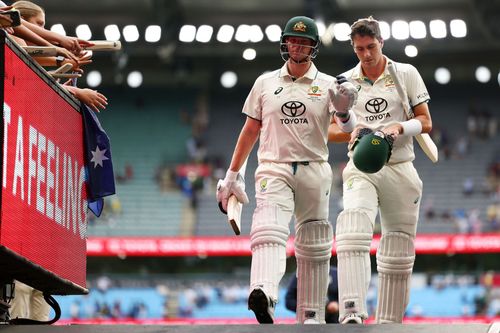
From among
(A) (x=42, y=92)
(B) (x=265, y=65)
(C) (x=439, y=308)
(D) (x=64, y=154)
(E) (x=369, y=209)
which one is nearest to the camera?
(A) (x=42, y=92)

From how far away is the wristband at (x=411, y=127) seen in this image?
6754 mm

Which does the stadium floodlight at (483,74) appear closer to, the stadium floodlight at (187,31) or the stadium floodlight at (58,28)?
the stadium floodlight at (187,31)

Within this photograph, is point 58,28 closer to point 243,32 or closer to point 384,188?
point 243,32

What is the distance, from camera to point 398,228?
276 inches

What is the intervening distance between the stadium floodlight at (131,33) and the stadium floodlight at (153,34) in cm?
39

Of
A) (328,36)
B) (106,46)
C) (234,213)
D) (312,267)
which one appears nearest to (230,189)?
(234,213)

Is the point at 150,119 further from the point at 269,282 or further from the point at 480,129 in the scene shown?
the point at 269,282

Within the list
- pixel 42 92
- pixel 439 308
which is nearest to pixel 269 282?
pixel 42 92

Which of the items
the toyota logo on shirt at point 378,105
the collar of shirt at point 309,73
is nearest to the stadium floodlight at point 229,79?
the collar of shirt at point 309,73

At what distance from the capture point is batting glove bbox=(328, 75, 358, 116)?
6.59 metres

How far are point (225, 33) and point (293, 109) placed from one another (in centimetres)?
2952

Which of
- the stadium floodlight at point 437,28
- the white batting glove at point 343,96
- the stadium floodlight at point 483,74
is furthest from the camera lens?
the stadium floodlight at point 483,74

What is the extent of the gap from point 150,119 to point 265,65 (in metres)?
4.47

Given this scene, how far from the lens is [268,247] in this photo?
6.71 m
